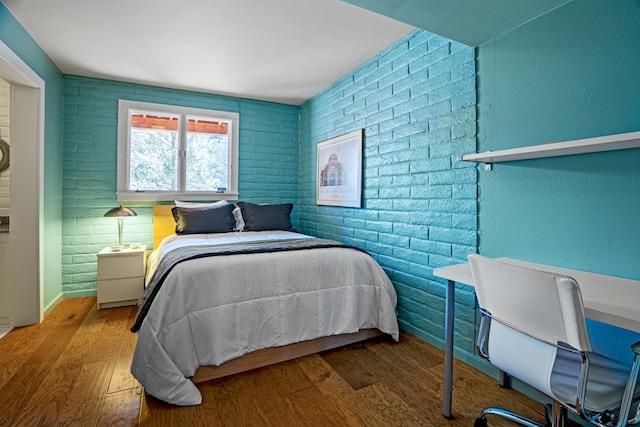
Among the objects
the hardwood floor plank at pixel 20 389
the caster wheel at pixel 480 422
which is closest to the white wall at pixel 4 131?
the hardwood floor plank at pixel 20 389

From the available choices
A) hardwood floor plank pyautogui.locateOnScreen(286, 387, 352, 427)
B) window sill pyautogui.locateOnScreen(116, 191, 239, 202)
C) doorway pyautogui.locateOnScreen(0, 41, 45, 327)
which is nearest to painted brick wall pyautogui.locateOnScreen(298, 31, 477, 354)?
hardwood floor plank pyautogui.locateOnScreen(286, 387, 352, 427)

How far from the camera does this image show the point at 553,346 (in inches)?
42.2

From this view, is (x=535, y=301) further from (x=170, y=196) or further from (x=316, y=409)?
(x=170, y=196)

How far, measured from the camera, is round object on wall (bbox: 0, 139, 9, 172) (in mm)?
2664

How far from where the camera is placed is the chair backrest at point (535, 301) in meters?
0.98

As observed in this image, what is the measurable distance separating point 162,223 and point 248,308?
220 cm

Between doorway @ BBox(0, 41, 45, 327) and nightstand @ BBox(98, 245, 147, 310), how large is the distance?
466mm

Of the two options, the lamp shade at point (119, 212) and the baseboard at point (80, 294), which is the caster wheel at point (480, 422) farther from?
the baseboard at point (80, 294)

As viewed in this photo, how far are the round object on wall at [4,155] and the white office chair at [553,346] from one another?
366cm

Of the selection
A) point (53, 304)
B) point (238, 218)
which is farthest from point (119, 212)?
point (238, 218)

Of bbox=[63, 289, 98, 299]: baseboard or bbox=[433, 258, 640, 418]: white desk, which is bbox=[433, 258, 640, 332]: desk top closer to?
bbox=[433, 258, 640, 418]: white desk

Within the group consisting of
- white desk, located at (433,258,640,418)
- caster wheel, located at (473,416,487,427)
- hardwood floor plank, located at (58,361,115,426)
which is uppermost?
white desk, located at (433,258,640,418)

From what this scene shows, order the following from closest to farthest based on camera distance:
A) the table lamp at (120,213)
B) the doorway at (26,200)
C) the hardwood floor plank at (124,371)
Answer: the hardwood floor plank at (124,371)
the doorway at (26,200)
the table lamp at (120,213)

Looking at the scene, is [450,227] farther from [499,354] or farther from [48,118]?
[48,118]
